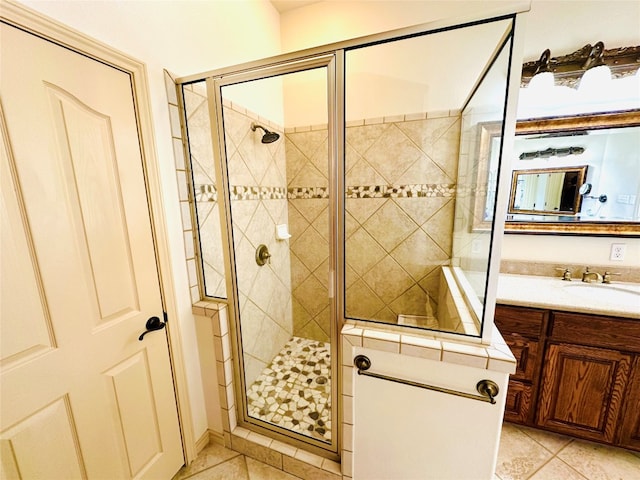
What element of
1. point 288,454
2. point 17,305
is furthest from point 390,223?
point 17,305

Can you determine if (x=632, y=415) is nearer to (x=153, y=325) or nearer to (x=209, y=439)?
(x=209, y=439)

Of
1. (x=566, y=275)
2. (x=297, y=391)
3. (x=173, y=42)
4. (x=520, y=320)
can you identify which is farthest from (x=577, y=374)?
(x=173, y=42)

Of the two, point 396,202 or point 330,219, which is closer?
point 330,219

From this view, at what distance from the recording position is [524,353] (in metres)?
1.44

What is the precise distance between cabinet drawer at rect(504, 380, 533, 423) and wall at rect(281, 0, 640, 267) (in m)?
0.82

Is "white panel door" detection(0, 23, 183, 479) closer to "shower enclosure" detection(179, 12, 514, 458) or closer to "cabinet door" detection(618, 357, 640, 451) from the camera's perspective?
"shower enclosure" detection(179, 12, 514, 458)

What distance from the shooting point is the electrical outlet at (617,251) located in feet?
5.18

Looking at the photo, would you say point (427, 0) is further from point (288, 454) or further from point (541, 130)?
point (288, 454)

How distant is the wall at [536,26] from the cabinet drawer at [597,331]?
0.54m

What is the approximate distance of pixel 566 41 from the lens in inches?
58.2

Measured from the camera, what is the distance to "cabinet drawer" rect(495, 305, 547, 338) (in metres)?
1.38

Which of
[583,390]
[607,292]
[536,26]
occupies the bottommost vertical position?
[583,390]

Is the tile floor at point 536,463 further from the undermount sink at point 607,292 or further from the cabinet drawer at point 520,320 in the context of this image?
the undermount sink at point 607,292

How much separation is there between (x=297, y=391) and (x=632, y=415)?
1849 millimetres
